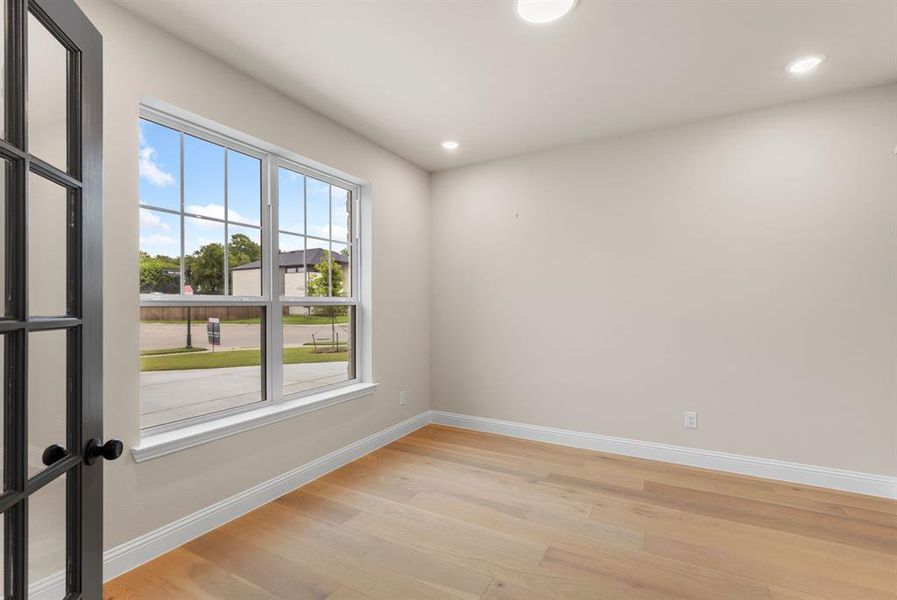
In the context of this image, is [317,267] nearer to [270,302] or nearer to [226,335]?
[270,302]

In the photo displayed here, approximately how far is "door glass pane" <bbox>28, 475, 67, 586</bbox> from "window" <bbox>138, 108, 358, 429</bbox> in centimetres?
129

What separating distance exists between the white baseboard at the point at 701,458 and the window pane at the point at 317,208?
2.24 metres

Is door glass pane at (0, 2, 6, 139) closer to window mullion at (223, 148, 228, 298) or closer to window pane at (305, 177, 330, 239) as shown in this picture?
window mullion at (223, 148, 228, 298)

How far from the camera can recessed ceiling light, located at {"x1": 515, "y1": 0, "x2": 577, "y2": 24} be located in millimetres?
1889

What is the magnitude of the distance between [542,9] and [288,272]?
2214mm

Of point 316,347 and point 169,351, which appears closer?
point 169,351

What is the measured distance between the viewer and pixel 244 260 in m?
2.62

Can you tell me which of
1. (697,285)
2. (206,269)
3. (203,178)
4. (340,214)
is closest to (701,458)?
(697,285)

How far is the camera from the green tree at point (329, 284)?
10.4 feet

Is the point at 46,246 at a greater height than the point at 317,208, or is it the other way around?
the point at 317,208

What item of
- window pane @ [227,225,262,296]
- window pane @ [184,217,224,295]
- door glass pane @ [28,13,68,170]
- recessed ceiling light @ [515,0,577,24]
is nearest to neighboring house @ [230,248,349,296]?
window pane @ [227,225,262,296]

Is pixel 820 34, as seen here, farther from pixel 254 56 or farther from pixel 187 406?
pixel 187 406

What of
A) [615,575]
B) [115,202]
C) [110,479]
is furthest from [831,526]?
[115,202]

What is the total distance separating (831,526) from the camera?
2.29 metres
